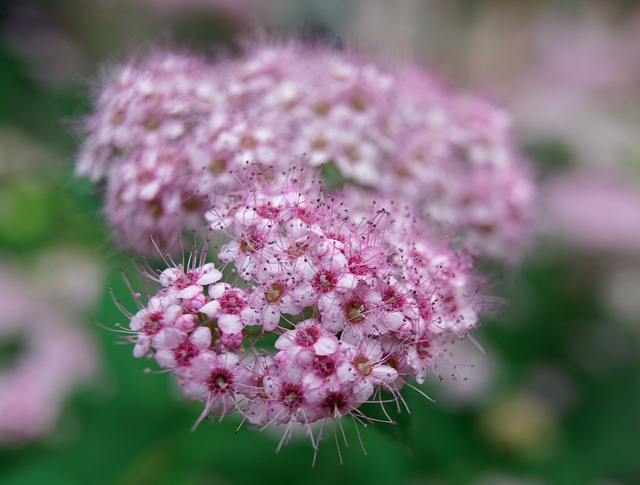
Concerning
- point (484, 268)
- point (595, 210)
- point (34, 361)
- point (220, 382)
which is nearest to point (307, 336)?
point (220, 382)

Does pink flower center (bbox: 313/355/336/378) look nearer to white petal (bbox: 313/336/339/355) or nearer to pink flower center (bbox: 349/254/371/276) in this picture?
white petal (bbox: 313/336/339/355)

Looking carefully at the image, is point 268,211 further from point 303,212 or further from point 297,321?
point 297,321

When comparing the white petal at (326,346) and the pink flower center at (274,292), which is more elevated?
the pink flower center at (274,292)

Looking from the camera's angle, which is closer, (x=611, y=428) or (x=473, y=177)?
(x=473, y=177)

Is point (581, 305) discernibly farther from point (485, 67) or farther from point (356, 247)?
point (485, 67)

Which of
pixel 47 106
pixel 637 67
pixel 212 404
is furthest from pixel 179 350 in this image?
pixel 637 67

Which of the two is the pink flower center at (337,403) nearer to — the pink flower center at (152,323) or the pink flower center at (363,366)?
the pink flower center at (363,366)

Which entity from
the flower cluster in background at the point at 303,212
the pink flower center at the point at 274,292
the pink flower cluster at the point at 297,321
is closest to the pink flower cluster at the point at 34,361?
the flower cluster in background at the point at 303,212
